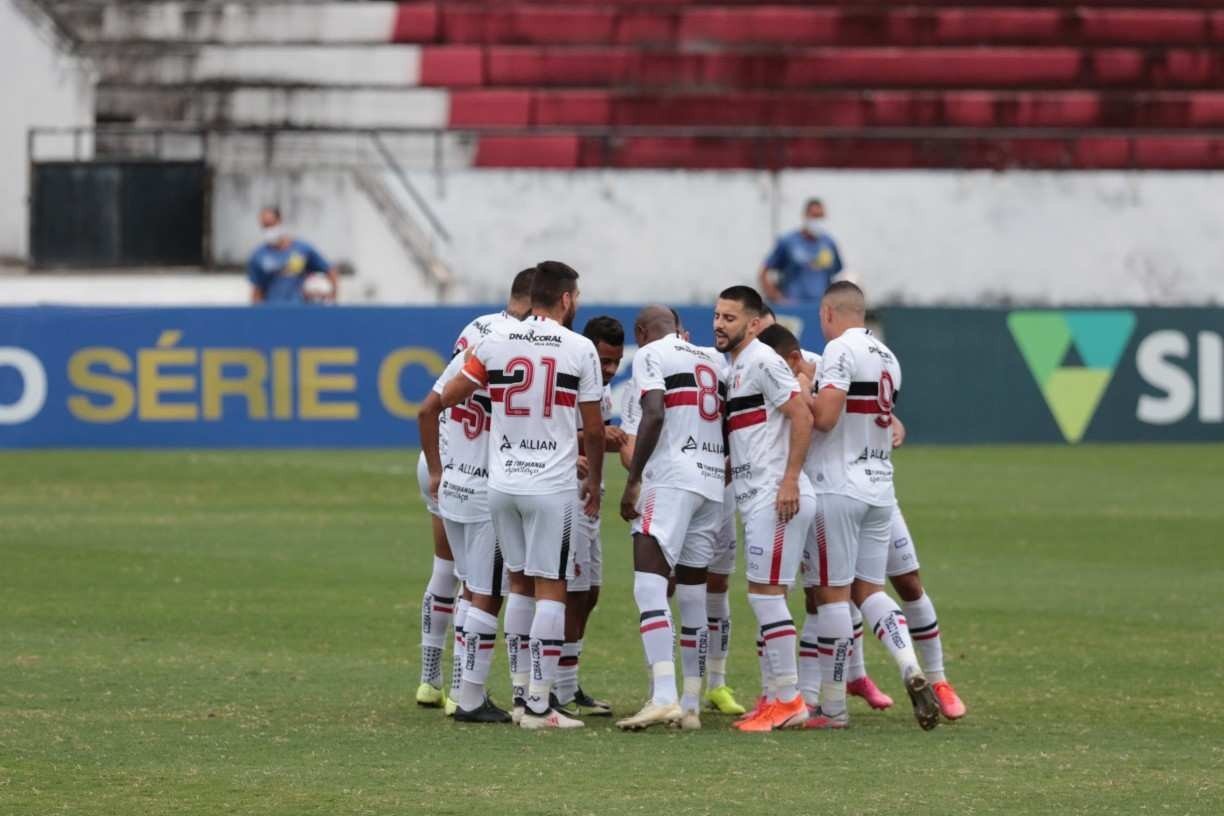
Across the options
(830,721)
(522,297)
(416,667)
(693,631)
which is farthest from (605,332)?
(416,667)

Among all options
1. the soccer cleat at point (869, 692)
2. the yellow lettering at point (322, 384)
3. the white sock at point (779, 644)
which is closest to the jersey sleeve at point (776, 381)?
the white sock at point (779, 644)

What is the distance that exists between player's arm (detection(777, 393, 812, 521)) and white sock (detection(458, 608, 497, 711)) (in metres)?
1.42

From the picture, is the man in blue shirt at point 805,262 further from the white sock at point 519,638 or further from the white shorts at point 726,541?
the white sock at point 519,638

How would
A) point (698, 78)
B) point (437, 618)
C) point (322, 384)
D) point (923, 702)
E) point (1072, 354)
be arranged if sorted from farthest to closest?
point (698, 78) → point (1072, 354) → point (322, 384) → point (437, 618) → point (923, 702)

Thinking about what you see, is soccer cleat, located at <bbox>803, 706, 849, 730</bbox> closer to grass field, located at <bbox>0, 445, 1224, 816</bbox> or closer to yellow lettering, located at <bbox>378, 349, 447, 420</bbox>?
grass field, located at <bbox>0, 445, 1224, 816</bbox>

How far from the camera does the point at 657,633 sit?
975cm

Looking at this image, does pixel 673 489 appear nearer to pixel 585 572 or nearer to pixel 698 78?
pixel 585 572

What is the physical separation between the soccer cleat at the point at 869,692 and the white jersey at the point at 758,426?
1126mm

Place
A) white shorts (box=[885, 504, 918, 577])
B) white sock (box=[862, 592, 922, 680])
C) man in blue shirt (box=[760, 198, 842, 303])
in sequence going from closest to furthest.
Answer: white sock (box=[862, 592, 922, 680]) → white shorts (box=[885, 504, 918, 577]) → man in blue shirt (box=[760, 198, 842, 303])

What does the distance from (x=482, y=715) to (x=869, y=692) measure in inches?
72.3

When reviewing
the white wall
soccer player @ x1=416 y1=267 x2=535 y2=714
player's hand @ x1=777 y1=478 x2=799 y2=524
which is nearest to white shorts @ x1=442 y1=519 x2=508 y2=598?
soccer player @ x1=416 y1=267 x2=535 y2=714

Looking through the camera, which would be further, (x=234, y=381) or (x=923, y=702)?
(x=234, y=381)

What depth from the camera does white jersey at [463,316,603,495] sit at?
9.76 m

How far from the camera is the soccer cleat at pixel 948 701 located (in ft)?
32.6
